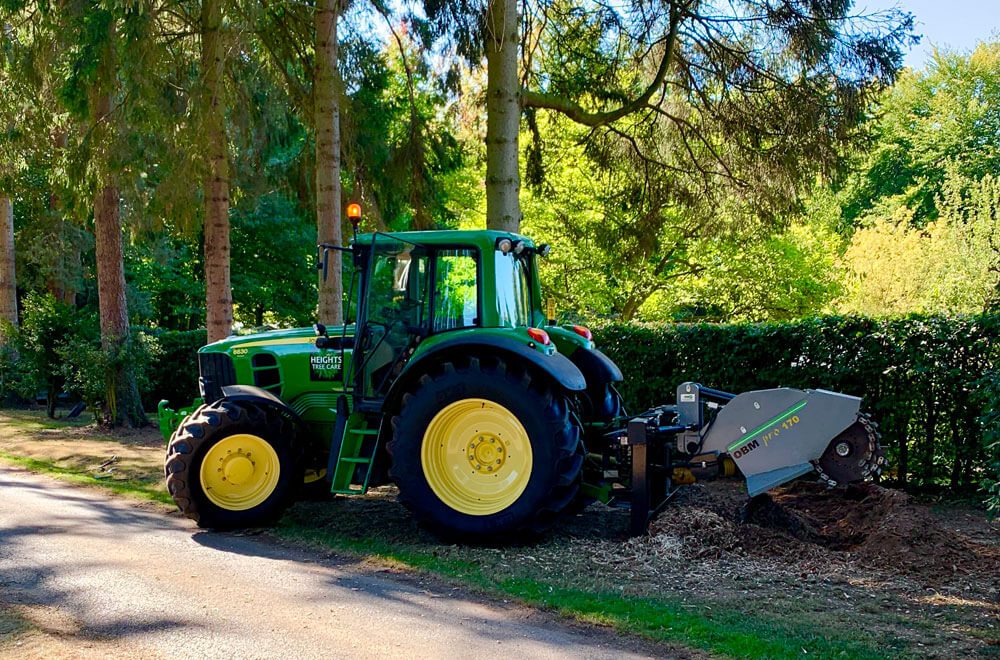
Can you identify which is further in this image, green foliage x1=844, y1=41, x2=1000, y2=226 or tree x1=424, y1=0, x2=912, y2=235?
green foliage x1=844, y1=41, x2=1000, y2=226

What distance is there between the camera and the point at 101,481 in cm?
1019

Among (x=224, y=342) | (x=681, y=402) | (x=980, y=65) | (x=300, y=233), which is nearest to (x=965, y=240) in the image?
(x=980, y=65)

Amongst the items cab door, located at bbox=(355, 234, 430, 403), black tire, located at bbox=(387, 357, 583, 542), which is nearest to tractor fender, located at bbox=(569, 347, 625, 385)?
black tire, located at bbox=(387, 357, 583, 542)

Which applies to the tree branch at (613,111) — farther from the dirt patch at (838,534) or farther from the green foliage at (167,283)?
the green foliage at (167,283)

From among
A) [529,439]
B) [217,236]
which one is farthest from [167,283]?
[529,439]

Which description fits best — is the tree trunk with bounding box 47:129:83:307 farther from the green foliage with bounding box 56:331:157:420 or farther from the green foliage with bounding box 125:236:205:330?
the green foliage with bounding box 56:331:157:420

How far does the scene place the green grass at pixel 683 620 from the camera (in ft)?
15.2

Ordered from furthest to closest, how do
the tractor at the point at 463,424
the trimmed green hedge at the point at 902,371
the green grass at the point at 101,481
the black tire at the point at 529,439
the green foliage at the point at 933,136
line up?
1. the green foliage at the point at 933,136
2. the green grass at the point at 101,481
3. the trimmed green hedge at the point at 902,371
4. the tractor at the point at 463,424
5. the black tire at the point at 529,439

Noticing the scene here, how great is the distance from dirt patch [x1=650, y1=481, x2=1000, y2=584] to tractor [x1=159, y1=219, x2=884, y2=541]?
0.33m

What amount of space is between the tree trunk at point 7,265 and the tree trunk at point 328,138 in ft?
43.3

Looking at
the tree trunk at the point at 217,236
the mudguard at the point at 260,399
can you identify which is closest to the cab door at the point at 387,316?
the mudguard at the point at 260,399

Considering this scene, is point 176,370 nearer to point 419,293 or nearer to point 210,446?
point 210,446

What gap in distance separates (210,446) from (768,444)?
14.8 feet

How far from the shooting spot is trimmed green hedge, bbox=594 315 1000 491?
8508 millimetres
